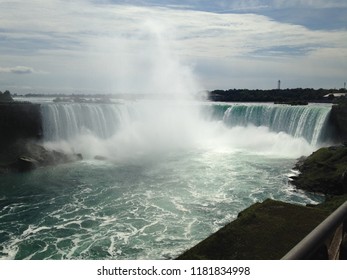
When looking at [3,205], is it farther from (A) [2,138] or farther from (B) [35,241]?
(A) [2,138]

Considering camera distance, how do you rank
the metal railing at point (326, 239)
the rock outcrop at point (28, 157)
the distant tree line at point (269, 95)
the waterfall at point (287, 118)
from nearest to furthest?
the metal railing at point (326, 239), the rock outcrop at point (28, 157), the waterfall at point (287, 118), the distant tree line at point (269, 95)

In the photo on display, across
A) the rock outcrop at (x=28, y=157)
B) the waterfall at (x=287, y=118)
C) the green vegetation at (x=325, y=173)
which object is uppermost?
the waterfall at (x=287, y=118)

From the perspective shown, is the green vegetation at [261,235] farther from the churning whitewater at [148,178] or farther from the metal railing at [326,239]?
the churning whitewater at [148,178]

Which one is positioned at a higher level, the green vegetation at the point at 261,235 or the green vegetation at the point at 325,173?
the green vegetation at the point at 261,235

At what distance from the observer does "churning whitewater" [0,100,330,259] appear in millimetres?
11148

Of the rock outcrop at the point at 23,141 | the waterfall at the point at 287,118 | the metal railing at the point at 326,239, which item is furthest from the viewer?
the waterfall at the point at 287,118

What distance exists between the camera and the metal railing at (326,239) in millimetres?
1995

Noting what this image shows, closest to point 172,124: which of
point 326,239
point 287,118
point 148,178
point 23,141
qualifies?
point 287,118

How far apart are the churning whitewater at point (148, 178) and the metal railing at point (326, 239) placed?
7.45 m

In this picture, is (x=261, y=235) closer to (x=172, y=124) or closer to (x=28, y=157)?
(x=28, y=157)

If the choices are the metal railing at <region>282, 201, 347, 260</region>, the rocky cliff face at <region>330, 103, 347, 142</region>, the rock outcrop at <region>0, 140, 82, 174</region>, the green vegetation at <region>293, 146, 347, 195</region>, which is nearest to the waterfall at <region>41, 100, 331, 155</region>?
the rocky cliff face at <region>330, 103, 347, 142</region>

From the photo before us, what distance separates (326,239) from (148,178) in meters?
16.8

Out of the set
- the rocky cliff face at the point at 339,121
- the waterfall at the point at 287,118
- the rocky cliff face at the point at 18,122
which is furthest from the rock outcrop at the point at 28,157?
the rocky cliff face at the point at 339,121
